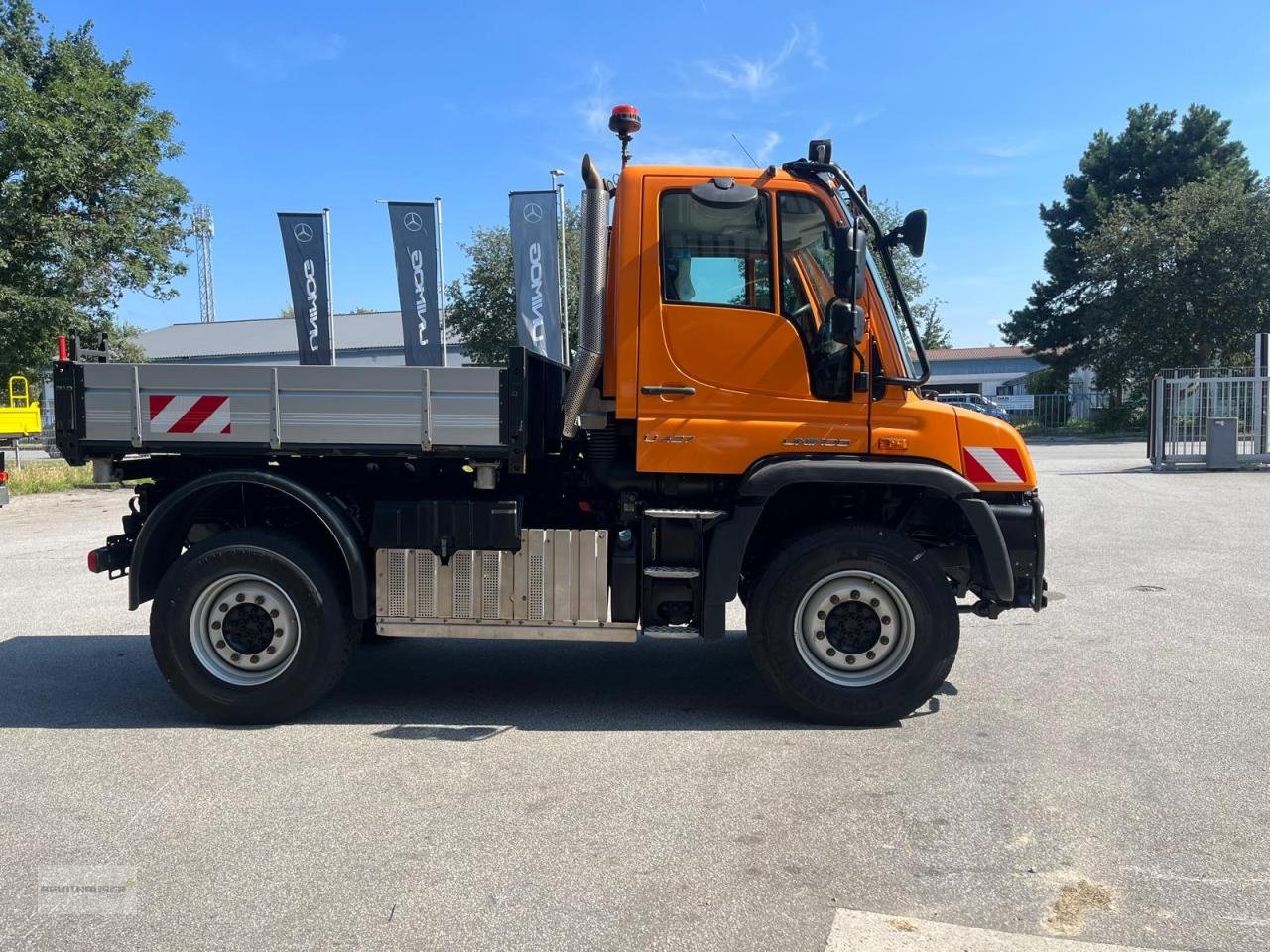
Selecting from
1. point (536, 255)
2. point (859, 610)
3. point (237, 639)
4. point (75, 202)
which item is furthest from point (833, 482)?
point (75, 202)

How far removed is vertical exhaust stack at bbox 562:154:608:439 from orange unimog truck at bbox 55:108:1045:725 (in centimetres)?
2

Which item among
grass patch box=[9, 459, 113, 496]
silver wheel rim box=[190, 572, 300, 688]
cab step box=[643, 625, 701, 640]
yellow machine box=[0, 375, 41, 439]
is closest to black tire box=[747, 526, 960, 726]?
cab step box=[643, 625, 701, 640]

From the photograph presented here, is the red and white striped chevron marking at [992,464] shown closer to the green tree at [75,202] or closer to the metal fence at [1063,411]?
the green tree at [75,202]

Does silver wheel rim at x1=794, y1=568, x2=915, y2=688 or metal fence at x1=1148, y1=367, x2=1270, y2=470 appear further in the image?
metal fence at x1=1148, y1=367, x2=1270, y2=470

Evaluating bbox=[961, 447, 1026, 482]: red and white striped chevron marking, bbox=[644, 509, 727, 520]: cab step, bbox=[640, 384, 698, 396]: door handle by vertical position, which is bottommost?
bbox=[644, 509, 727, 520]: cab step

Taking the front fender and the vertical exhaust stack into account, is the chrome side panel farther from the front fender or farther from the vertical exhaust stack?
the vertical exhaust stack

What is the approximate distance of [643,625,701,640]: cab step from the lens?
5.13 meters

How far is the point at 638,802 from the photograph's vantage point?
13.4ft

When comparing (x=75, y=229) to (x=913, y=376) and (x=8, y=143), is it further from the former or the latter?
(x=913, y=376)

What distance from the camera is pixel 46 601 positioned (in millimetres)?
8633

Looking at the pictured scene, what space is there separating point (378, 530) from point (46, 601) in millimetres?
5367

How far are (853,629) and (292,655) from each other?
10.4ft

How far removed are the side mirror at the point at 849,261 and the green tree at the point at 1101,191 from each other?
4258cm

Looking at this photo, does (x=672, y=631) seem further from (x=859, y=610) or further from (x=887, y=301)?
(x=887, y=301)
